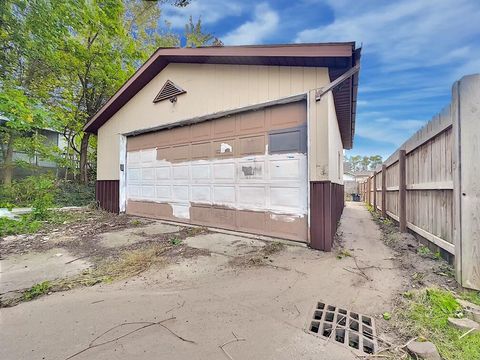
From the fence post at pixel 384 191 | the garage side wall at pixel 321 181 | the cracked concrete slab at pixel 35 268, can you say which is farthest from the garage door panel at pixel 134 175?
the fence post at pixel 384 191

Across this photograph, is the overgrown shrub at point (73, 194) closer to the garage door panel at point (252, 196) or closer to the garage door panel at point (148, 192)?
the garage door panel at point (148, 192)

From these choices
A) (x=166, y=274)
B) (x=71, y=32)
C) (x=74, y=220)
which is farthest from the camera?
(x=71, y=32)

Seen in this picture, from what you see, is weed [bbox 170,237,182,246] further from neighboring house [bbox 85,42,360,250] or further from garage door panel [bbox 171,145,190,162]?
garage door panel [bbox 171,145,190,162]

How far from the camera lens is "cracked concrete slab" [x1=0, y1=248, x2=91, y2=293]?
2938 mm

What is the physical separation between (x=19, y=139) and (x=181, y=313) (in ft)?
44.2

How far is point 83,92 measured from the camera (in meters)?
11.4

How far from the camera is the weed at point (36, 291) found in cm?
257

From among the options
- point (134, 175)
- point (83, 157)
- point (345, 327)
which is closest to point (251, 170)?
point (345, 327)

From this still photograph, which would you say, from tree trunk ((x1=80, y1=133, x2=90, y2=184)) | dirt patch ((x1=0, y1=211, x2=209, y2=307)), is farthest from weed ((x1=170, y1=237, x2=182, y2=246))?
tree trunk ((x1=80, y1=133, x2=90, y2=184))

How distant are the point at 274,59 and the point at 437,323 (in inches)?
175

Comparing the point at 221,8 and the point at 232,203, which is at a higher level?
the point at 221,8

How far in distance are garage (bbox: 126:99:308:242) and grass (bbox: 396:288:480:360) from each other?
7.09ft

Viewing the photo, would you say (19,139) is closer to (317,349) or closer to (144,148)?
(144,148)

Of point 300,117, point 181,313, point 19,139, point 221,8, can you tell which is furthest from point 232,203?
point 19,139
